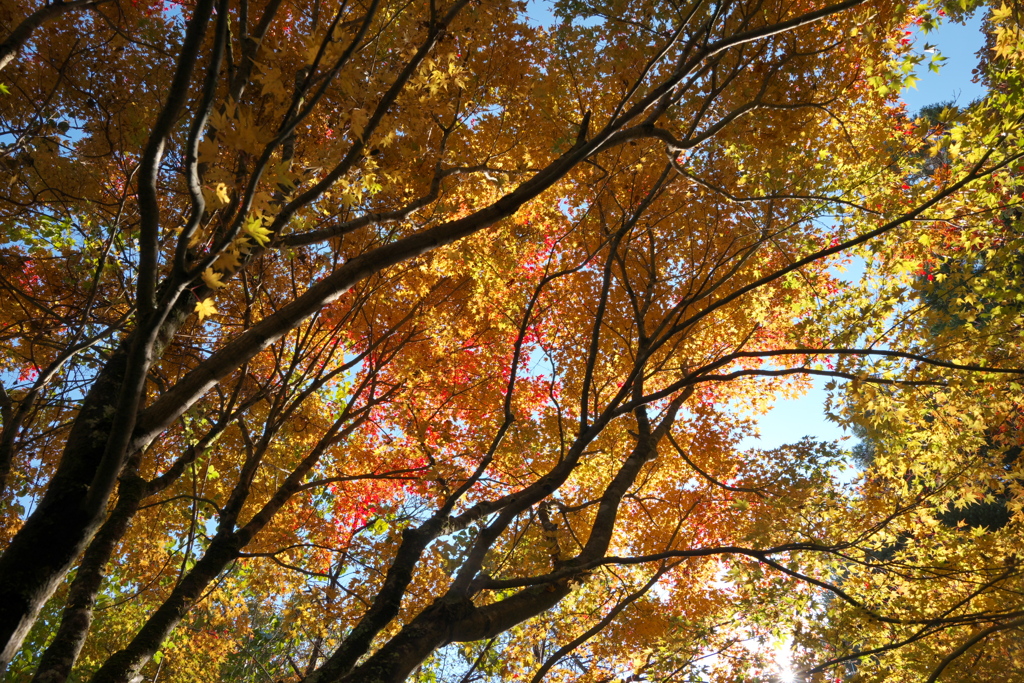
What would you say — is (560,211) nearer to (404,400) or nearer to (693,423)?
(404,400)

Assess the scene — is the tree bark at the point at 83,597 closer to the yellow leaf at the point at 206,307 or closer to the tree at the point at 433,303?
the tree at the point at 433,303

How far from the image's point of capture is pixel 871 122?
627 cm

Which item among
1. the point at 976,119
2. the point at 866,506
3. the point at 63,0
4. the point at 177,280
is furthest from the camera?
the point at 866,506

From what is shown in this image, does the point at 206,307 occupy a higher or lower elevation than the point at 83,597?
higher

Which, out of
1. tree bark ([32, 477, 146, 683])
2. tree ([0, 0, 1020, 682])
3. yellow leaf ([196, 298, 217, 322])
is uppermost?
tree ([0, 0, 1020, 682])

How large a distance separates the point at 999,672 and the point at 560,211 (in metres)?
9.51

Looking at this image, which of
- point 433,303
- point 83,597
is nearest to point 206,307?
point 83,597

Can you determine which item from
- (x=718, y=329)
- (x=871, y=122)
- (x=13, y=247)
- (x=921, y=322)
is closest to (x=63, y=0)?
(x=13, y=247)

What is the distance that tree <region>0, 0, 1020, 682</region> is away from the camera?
2.66 metres

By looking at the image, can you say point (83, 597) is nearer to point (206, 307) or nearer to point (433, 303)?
point (206, 307)

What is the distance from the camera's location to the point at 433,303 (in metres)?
7.53

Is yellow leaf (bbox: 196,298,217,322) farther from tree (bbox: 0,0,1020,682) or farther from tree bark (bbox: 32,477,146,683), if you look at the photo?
tree bark (bbox: 32,477,146,683)

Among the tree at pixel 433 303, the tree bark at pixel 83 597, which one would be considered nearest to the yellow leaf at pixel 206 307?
the tree at pixel 433 303

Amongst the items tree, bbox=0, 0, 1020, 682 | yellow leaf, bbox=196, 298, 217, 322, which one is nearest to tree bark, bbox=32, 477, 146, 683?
tree, bbox=0, 0, 1020, 682
